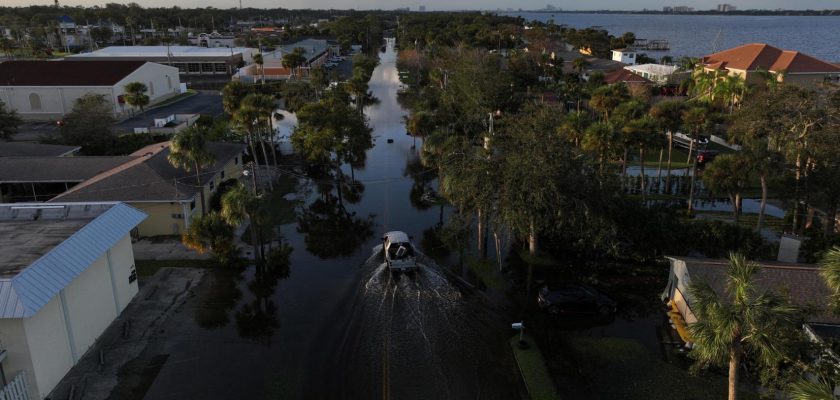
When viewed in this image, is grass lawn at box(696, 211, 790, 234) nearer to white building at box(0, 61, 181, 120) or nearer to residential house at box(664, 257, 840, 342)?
residential house at box(664, 257, 840, 342)

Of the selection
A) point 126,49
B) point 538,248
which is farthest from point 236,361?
point 126,49

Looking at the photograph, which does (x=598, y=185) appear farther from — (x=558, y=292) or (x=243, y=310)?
(x=243, y=310)

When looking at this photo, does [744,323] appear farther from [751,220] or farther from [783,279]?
[751,220]

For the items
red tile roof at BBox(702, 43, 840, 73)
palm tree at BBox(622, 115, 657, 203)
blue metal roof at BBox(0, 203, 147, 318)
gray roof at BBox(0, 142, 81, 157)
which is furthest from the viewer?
red tile roof at BBox(702, 43, 840, 73)

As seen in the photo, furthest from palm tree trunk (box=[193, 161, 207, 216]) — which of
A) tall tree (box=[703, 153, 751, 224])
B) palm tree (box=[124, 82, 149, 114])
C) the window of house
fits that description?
the window of house

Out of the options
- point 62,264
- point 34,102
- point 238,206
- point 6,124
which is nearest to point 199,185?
point 238,206
